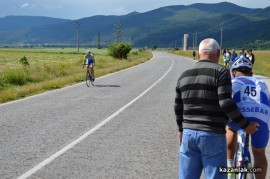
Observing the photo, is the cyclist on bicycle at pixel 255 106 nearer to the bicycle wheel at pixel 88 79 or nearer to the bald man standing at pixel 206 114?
the bald man standing at pixel 206 114

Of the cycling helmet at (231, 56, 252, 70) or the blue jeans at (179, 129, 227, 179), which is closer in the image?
the blue jeans at (179, 129, 227, 179)

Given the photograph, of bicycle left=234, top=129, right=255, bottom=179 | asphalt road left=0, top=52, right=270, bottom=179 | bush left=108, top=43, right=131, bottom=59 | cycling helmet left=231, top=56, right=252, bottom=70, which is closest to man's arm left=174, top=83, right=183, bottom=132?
bicycle left=234, top=129, right=255, bottom=179

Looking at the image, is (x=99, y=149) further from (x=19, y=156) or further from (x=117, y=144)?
(x=19, y=156)

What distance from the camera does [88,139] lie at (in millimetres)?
8578

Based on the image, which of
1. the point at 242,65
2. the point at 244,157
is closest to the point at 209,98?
the point at 242,65

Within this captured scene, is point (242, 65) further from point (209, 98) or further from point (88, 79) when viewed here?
point (88, 79)

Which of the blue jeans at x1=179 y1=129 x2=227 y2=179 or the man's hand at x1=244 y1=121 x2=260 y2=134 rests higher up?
the man's hand at x1=244 y1=121 x2=260 y2=134

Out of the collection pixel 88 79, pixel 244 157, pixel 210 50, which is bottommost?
pixel 88 79

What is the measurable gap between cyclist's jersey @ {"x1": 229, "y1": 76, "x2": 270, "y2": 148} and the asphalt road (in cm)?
199

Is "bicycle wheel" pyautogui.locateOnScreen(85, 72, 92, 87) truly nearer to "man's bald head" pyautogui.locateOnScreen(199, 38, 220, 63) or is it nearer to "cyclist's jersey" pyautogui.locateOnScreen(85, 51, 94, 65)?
"cyclist's jersey" pyautogui.locateOnScreen(85, 51, 94, 65)

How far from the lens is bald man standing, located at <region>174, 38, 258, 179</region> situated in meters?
3.72

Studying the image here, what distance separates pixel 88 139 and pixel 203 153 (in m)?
5.13

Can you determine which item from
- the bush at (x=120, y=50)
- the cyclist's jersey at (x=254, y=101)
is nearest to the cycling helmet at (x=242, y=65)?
the cyclist's jersey at (x=254, y=101)

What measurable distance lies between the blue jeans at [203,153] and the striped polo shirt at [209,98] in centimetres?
7
